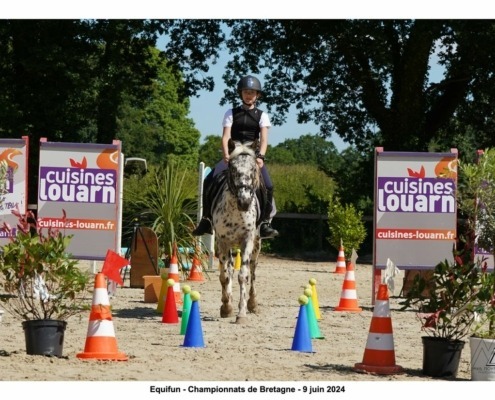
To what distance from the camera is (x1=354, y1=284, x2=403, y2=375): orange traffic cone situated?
8539 mm

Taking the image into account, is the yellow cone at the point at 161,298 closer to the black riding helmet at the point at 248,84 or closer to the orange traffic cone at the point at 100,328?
the black riding helmet at the point at 248,84

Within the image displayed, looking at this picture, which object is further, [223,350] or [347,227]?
[347,227]

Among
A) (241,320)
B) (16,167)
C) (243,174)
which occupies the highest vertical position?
(16,167)

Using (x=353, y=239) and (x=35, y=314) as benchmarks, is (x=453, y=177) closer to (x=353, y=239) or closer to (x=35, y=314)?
(x=35, y=314)

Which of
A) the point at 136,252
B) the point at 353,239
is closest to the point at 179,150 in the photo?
the point at 353,239

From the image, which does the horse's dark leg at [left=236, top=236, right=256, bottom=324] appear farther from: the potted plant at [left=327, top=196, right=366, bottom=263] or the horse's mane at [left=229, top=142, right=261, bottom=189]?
the potted plant at [left=327, top=196, right=366, bottom=263]

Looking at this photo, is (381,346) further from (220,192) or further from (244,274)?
(220,192)

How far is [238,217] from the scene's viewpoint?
497 inches

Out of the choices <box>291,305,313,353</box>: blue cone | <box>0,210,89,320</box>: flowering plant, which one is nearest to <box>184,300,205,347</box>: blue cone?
<box>291,305,313,353</box>: blue cone

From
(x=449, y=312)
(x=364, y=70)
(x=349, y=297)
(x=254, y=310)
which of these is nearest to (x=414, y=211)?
(x=349, y=297)

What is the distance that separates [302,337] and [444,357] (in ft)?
5.90

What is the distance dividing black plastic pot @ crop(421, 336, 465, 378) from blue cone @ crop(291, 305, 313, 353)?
165 cm

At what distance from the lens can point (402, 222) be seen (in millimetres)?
14680

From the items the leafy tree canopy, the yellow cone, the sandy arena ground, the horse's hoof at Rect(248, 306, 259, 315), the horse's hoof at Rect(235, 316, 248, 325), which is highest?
the leafy tree canopy
